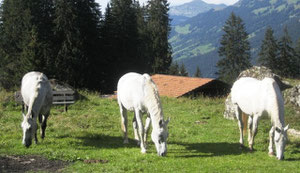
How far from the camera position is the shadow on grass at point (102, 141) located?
13.9 m

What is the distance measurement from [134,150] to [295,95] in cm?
1274

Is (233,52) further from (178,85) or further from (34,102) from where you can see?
(34,102)

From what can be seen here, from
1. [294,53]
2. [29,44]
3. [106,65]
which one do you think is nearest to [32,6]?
[29,44]

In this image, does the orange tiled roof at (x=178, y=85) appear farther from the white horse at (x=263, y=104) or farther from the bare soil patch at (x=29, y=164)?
the bare soil patch at (x=29, y=164)

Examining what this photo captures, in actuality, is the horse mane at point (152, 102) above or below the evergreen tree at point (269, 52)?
below

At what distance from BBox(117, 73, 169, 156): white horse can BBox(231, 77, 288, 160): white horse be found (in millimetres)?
3544

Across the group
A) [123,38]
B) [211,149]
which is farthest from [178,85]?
[123,38]

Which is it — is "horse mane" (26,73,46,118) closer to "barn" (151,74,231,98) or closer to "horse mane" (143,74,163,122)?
"horse mane" (143,74,163,122)

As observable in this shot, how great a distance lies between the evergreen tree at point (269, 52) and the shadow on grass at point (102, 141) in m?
96.4

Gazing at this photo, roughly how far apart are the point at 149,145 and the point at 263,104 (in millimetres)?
4699

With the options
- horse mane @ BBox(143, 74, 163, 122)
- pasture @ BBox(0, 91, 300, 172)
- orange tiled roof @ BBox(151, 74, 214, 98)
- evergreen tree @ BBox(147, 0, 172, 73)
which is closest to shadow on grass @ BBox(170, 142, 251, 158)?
pasture @ BBox(0, 91, 300, 172)

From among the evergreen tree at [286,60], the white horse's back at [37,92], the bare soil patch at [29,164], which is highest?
the evergreen tree at [286,60]

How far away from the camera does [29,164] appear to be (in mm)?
10883

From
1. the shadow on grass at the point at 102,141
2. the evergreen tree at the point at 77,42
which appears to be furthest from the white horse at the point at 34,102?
the evergreen tree at the point at 77,42
